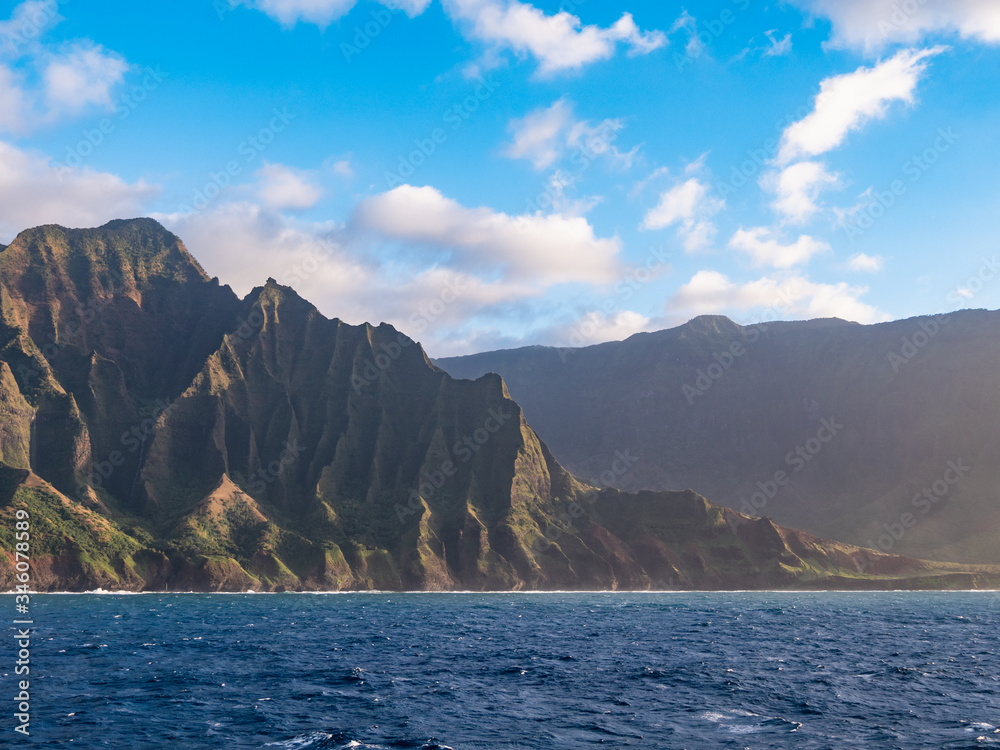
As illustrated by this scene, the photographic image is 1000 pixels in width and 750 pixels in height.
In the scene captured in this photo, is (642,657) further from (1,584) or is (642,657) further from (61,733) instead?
(1,584)

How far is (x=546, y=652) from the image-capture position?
297ft

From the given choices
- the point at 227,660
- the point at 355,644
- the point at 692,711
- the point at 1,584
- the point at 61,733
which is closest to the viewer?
the point at 61,733

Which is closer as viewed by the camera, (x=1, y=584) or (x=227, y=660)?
(x=227, y=660)

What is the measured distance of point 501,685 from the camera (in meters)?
67.8

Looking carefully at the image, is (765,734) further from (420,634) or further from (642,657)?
(420,634)

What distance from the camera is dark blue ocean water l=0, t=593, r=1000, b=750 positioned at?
49.5 m

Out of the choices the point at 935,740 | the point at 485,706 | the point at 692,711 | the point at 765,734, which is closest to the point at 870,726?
the point at 935,740

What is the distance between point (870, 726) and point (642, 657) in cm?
3616

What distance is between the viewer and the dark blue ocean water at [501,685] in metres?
49.5

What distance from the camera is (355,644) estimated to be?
96.4m

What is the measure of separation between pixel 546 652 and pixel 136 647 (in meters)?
47.0

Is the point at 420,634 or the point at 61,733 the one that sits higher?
the point at 61,733

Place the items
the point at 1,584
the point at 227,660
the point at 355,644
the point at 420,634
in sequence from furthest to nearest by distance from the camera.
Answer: the point at 1,584, the point at 420,634, the point at 355,644, the point at 227,660

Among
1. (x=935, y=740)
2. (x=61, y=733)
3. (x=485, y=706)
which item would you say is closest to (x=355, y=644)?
(x=485, y=706)
